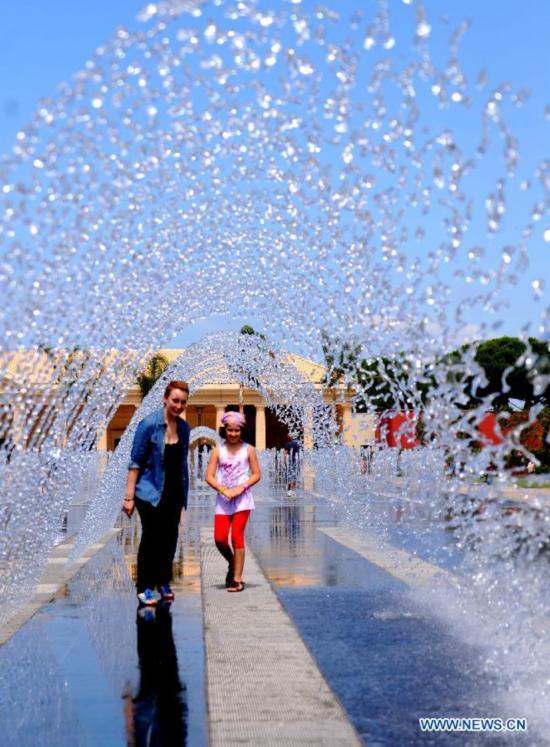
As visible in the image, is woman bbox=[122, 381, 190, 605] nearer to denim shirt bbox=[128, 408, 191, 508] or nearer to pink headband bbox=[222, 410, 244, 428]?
denim shirt bbox=[128, 408, 191, 508]

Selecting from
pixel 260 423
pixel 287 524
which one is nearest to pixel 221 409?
pixel 260 423

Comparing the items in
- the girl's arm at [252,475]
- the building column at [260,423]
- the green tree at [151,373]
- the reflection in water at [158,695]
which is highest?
the green tree at [151,373]

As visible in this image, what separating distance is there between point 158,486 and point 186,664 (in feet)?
7.82

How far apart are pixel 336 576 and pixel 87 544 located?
433 centimetres

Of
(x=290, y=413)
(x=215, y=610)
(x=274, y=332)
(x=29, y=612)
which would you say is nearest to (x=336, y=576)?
(x=215, y=610)

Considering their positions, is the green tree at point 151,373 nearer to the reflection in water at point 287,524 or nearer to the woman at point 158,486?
the reflection in water at point 287,524

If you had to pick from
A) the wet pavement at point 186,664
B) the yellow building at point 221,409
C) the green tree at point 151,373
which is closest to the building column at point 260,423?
the yellow building at point 221,409

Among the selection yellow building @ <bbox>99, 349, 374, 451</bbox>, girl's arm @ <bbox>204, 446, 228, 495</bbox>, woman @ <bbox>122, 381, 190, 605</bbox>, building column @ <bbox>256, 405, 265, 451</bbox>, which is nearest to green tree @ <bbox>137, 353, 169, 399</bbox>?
yellow building @ <bbox>99, 349, 374, 451</bbox>

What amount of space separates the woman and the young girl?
477mm

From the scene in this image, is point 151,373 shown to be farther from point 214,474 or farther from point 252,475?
point 252,475

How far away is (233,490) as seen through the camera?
8.70m

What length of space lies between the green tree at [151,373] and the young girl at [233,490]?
4452 cm

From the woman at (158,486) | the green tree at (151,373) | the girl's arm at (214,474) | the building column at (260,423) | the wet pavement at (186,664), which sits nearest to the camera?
the wet pavement at (186,664)

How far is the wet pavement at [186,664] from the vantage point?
465 cm
